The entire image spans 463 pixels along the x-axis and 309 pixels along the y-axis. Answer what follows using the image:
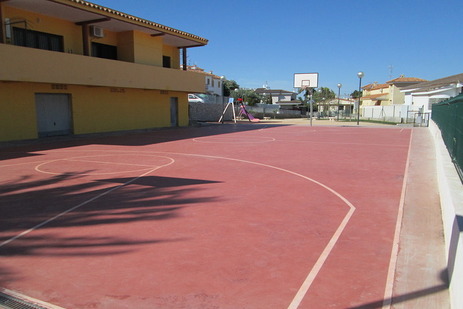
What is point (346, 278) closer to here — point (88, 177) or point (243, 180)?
point (243, 180)

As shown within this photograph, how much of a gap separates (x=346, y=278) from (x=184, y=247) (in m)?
2.01

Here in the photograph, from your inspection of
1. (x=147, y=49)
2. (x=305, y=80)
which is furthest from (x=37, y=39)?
(x=305, y=80)

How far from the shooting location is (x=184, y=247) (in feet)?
15.3

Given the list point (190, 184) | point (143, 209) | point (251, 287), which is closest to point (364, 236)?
point (251, 287)

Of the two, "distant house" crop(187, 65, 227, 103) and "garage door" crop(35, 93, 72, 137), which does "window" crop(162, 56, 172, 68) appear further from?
"distant house" crop(187, 65, 227, 103)

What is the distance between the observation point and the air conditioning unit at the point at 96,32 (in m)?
20.9

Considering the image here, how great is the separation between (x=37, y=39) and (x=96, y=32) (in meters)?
3.36

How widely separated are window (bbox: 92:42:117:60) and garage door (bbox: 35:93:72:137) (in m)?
4.16

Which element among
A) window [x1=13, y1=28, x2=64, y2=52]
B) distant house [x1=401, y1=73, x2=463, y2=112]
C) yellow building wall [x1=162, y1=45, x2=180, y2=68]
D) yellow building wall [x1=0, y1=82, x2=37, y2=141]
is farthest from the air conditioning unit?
distant house [x1=401, y1=73, x2=463, y2=112]

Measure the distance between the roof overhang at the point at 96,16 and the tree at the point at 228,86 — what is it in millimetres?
58891

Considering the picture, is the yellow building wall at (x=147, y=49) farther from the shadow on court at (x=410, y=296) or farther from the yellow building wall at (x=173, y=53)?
the shadow on court at (x=410, y=296)

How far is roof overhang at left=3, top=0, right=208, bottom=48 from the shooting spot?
17156mm

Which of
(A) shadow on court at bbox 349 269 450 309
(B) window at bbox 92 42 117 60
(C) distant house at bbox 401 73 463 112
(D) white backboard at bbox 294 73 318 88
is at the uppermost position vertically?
(B) window at bbox 92 42 117 60

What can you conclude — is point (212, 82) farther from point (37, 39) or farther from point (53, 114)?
point (53, 114)
